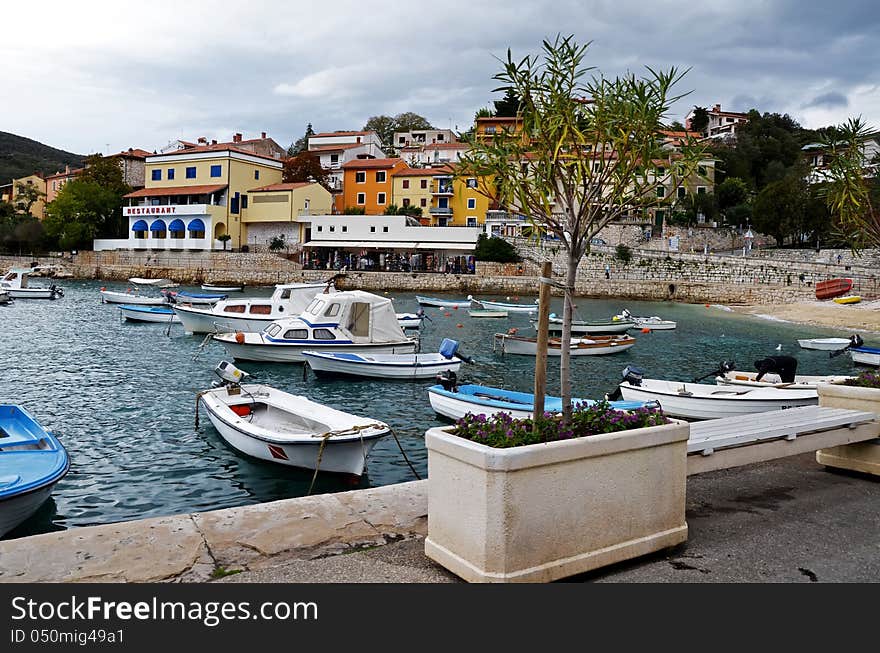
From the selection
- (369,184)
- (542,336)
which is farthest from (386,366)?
(369,184)

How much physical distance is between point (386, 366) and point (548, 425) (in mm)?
17176

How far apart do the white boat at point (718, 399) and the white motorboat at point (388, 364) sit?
6688mm

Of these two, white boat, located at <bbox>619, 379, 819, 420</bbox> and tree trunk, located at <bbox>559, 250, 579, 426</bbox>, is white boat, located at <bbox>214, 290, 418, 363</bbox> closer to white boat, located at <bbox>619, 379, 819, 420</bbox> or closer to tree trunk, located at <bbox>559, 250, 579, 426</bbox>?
white boat, located at <bbox>619, 379, 819, 420</bbox>

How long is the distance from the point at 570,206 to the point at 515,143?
0.71 meters

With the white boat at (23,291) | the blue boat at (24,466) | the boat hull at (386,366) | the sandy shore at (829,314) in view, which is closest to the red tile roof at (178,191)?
the white boat at (23,291)

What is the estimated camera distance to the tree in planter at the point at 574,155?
5418 millimetres

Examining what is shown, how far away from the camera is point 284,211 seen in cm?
8269

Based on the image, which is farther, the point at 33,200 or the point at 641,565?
the point at 33,200

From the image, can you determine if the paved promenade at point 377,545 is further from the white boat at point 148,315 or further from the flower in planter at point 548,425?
the white boat at point 148,315

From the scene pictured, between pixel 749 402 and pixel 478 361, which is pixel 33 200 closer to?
pixel 478 361

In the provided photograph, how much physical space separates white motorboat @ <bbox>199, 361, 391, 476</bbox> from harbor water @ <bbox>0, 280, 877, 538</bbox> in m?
0.39

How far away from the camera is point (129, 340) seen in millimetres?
31438
